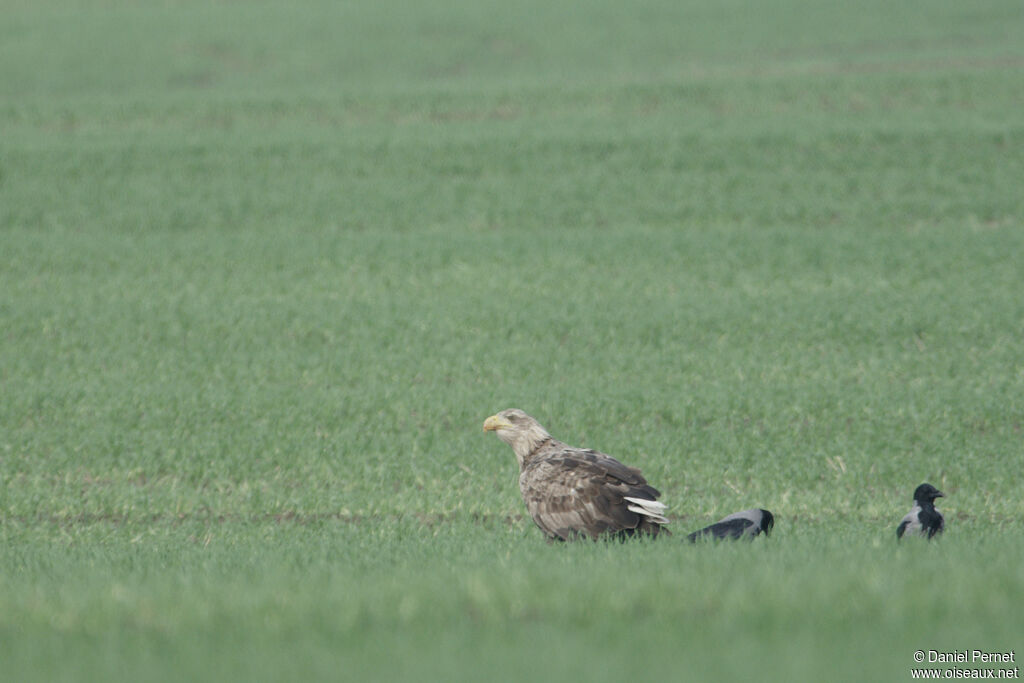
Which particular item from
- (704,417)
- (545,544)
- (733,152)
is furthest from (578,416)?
(733,152)

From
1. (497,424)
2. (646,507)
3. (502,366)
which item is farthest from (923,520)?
(502,366)

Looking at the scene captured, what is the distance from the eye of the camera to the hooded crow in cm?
842

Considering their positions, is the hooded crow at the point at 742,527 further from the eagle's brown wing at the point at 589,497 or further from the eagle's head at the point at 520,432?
the eagle's head at the point at 520,432

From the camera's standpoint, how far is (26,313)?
55.8 ft

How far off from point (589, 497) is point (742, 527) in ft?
4.42

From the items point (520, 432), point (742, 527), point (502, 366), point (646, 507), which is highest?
point (520, 432)

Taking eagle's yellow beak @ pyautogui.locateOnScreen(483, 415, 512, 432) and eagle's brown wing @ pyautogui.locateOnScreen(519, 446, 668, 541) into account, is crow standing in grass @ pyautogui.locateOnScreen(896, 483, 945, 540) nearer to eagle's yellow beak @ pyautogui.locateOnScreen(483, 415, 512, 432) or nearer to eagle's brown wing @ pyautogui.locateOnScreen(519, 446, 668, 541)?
eagle's brown wing @ pyautogui.locateOnScreen(519, 446, 668, 541)

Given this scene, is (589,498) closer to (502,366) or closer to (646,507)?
(646,507)

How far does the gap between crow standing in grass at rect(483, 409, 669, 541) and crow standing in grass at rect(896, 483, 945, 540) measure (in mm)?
2072

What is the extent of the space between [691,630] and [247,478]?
25.7 ft

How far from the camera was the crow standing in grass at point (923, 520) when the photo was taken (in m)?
8.66

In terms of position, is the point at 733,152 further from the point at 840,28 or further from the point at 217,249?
the point at 840,28

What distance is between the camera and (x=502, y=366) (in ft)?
49.1

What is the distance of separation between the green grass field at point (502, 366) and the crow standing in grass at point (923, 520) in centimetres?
15
